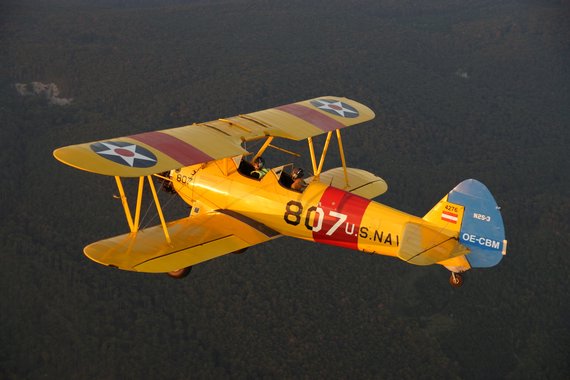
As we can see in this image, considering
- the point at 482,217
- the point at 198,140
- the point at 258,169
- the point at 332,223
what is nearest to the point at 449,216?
the point at 482,217

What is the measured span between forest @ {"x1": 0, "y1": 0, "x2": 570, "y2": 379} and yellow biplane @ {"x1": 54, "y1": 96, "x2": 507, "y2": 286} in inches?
1839

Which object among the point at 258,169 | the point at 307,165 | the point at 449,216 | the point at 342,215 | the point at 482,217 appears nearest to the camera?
the point at 482,217

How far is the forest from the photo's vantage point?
6444 centimetres

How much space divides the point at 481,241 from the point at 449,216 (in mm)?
855

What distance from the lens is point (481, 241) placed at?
1461 cm

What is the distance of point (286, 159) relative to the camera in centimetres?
9006

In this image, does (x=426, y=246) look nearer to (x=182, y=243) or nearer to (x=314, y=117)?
(x=182, y=243)

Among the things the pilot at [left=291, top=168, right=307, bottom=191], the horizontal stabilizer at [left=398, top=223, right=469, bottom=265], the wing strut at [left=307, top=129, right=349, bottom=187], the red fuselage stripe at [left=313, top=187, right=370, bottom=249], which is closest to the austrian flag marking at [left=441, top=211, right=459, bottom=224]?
the horizontal stabilizer at [left=398, top=223, right=469, bottom=265]

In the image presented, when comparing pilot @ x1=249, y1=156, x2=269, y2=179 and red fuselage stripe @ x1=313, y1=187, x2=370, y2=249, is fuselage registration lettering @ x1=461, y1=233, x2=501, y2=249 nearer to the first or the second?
red fuselage stripe @ x1=313, y1=187, x2=370, y2=249

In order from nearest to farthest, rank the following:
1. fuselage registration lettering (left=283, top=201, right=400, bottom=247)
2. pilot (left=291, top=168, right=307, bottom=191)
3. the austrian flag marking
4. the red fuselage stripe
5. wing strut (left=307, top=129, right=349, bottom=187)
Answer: the austrian flag marking
fuselage registration lettering (left=283, top=201, right=400, bottom=247)
the red fuselage stripe
pilot (left=291, top=168, right=307, bottom=191)
wing strut (left=307, top=129, right=349, bottom=187)

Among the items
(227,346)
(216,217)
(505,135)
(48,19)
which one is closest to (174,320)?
(227,346)

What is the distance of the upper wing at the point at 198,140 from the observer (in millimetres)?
13766

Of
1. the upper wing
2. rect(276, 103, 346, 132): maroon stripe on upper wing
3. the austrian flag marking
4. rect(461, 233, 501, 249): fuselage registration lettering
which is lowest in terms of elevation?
rect(461, 233, 501, 249): fuselage registration lettering

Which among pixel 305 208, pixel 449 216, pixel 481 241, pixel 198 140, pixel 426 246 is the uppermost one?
pixel 198 140
